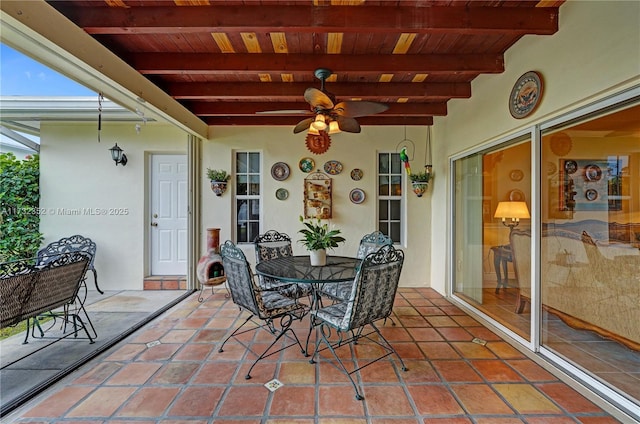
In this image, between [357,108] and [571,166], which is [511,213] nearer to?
[571,166]

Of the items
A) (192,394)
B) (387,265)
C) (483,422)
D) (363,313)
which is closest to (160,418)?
(192,394)

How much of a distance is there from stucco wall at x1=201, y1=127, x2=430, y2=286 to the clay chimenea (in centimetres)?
43

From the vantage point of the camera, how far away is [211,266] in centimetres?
391

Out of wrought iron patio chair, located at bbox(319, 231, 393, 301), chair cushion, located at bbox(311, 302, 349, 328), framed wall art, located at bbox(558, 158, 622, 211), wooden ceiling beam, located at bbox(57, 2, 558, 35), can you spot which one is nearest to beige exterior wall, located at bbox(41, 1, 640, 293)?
wrought iron patio chair, located at bbox(319, 231, 393, 301)

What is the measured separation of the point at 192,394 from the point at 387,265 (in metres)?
1.68

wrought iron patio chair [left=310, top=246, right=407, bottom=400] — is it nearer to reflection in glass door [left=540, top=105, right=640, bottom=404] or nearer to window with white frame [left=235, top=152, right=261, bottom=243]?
reflection in glass door [left=540, top=105, right=640, bottom=404]

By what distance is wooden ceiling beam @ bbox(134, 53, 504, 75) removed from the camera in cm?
275

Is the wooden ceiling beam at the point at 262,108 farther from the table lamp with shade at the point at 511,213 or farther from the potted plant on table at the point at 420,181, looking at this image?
the table lamp with shade at the point at 511,213

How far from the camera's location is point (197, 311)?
3.49 meters

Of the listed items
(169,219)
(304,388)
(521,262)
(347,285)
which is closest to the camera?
(304,388)

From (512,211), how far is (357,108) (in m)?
2.03

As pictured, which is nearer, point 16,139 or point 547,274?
point 547,274

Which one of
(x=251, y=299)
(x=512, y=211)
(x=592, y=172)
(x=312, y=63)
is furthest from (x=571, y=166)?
(x=251, y=299)

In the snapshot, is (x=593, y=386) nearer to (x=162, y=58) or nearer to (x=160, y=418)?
(x=160, y=418)
